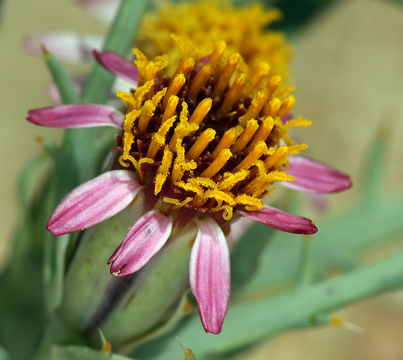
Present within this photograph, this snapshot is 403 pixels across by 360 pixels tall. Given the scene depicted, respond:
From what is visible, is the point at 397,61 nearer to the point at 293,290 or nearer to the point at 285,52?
the point at 285,52

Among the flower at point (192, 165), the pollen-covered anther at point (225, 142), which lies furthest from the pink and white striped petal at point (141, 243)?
the pollen-covered anther at point (225, 142)

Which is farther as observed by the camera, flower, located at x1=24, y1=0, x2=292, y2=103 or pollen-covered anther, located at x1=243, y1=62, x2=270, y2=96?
flower, located at x1=24, y1=0, x2=292, y2=103

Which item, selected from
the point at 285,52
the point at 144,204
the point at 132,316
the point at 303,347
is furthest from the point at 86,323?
the point at 303,347

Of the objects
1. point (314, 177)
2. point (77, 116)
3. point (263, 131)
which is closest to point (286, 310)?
point (314, 177)

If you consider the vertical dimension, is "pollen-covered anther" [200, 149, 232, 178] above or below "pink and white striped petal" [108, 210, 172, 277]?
above

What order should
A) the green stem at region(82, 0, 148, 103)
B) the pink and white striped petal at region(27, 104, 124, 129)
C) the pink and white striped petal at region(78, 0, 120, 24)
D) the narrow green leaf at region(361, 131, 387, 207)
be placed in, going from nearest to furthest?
the pink and white striped petal at region(27, 104, 124, 129)
the green stem at region(82, 0, 148, 103)
the narrow green leaf at region(361, 131, 387, 207)
the pink and white striped petal at region(78, 0, 120, 24)

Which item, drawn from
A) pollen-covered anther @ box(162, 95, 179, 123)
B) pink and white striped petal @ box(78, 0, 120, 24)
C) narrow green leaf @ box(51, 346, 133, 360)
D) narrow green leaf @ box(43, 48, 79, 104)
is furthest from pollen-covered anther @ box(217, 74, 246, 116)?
pink and white striped petal @ box(78, 0, 120, 24)

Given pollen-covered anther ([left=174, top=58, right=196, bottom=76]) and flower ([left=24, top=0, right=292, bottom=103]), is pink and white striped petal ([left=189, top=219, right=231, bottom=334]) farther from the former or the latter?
flower ([left=24, top=0, right=292, bottom=103])
